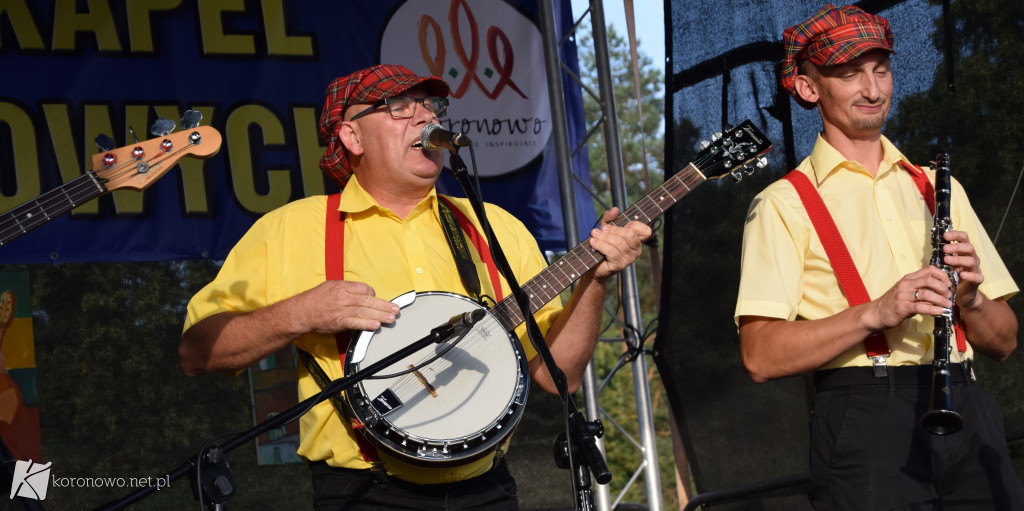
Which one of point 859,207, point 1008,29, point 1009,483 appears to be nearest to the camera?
point 1009,483

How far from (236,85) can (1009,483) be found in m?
3.69

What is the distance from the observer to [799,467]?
4637mm

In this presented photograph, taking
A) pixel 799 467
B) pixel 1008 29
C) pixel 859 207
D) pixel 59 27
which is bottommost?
pixel 799 467

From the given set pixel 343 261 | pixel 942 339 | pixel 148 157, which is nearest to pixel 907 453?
pixel 942 339

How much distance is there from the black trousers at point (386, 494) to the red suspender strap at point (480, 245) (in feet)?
1.95

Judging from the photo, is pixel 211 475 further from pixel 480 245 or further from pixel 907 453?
pixel 907 453

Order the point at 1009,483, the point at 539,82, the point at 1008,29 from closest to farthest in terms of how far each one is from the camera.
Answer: the point at 1009,483 < the point at 1008,29 < the point at 539,82

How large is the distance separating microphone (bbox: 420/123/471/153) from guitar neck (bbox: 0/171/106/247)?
1.00m

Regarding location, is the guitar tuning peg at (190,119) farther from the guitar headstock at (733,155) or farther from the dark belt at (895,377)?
the dark belt at (895,377)

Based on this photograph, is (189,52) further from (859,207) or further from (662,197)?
(859,207)

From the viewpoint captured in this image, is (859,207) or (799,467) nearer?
(859,207)

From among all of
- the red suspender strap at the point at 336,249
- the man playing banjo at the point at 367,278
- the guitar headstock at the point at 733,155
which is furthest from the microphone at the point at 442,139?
the guitar headstock at the point at 733,155

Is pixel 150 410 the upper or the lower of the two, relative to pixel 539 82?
lower

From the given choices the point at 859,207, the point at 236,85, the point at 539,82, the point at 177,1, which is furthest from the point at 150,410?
the point at 859,207
